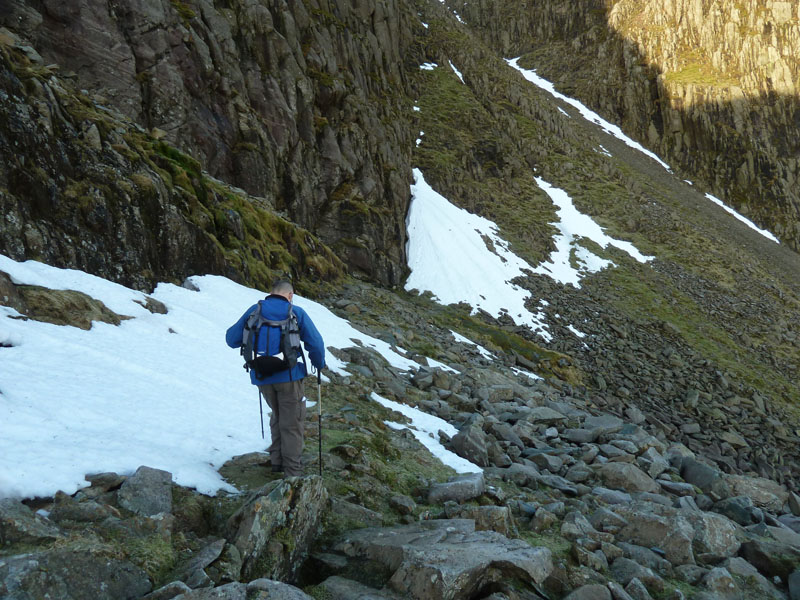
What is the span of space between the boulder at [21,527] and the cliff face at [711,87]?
105 m

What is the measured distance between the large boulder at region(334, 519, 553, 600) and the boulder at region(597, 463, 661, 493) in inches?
221

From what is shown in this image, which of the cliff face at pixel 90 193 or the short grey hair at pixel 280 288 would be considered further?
the cliff face at pixel 90 193

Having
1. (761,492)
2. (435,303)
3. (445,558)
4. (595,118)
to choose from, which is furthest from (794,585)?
(595,118)

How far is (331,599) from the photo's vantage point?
424 centimetres

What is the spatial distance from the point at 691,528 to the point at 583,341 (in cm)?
2606

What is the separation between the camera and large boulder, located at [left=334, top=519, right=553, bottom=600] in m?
4.42

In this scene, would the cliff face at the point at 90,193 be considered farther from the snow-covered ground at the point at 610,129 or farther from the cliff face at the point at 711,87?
the cliff face at the point at 711,87

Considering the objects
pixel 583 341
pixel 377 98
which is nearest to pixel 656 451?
pixel 583 341

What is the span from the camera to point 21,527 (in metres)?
3.58

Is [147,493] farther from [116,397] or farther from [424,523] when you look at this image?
[424,523]

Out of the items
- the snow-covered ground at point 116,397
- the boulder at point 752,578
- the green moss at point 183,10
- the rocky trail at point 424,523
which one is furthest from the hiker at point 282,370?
the green moss at point 183,10

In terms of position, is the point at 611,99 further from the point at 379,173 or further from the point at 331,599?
the point at 331,599

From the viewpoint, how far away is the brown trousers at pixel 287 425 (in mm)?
6344

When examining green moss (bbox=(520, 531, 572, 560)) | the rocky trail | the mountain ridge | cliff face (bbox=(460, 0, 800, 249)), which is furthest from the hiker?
cliff face (bbox=(460, 0, 800, 249))
